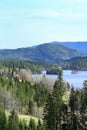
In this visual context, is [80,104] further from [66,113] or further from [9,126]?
[9,126]

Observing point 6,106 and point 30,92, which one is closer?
point 6,106

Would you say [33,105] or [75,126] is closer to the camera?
[75,126]

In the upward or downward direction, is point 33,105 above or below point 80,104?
below

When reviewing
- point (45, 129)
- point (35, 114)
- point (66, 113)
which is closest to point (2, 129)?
point (45, 129)

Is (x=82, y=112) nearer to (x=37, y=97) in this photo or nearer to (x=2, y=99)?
(x=2, y=99)

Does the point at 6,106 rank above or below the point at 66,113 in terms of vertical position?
below

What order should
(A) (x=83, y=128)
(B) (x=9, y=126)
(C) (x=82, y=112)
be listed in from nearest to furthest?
(A) (x=83, y=128) → (C) (x=82, y=112) → (B) (x=9, y=126)

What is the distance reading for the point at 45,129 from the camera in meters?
65.7

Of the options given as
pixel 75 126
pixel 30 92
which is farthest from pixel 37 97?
pixel 75 126

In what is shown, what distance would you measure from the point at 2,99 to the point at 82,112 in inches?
2428

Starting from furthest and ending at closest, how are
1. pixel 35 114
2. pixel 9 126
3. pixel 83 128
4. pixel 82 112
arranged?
pixel 35 114 < pixel 9 126 < pixel 82 112 < pixel 83 128

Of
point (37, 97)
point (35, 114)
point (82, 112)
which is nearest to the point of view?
point (82, 112)

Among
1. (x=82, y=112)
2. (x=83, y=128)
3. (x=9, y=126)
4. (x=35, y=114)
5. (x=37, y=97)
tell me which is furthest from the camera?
(x=37, y=97)

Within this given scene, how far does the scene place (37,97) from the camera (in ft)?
431
